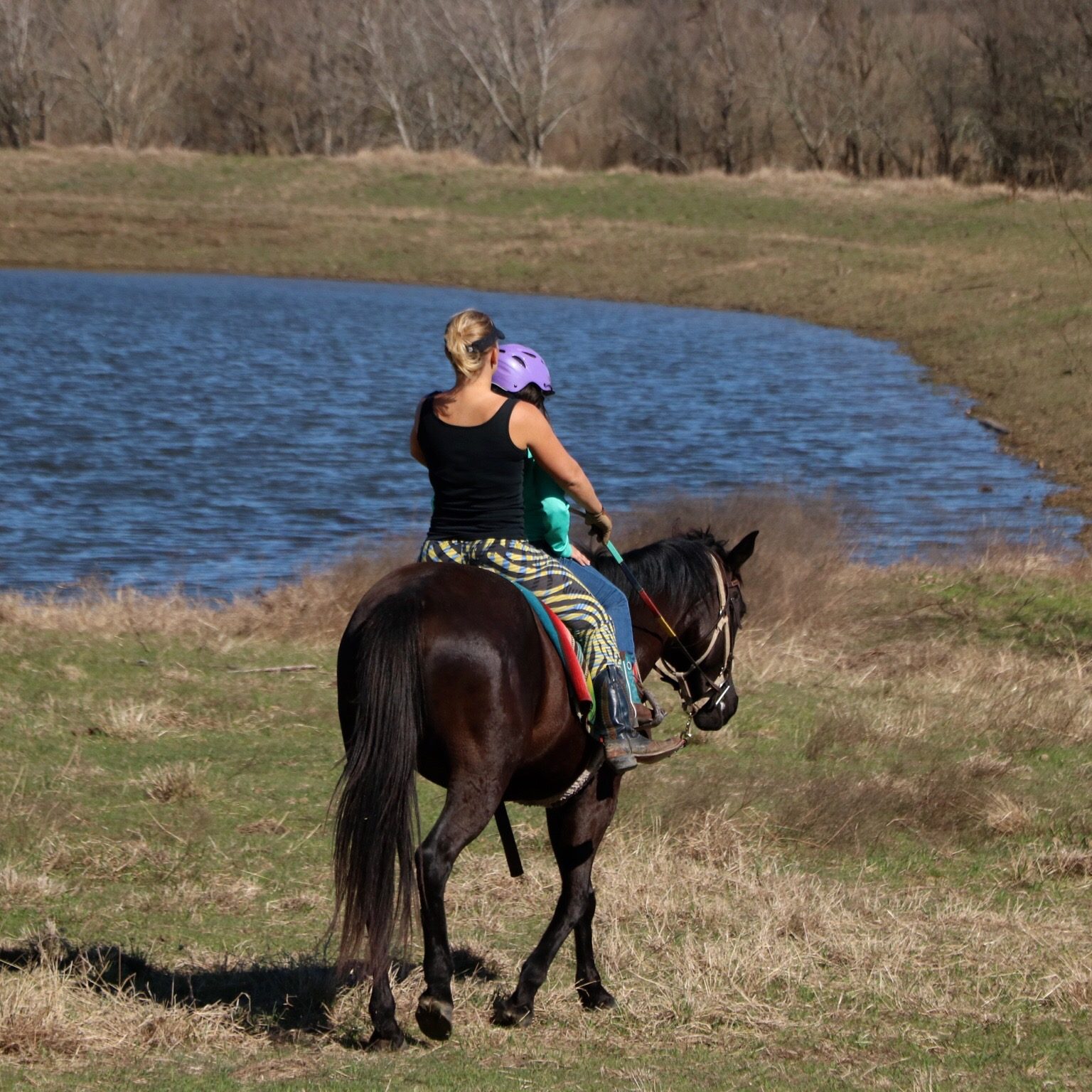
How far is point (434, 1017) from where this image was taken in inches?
202

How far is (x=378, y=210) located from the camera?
5678 centimetres

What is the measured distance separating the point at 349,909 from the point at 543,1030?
3.13 feet

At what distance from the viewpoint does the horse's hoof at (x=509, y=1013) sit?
18.5ft

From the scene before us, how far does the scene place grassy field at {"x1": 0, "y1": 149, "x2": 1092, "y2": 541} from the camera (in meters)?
41.7

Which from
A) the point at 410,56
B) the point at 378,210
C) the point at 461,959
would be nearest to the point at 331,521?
the point at 461,959

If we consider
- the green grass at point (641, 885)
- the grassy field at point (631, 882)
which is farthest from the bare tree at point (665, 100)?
the green grass at point (641, 885)

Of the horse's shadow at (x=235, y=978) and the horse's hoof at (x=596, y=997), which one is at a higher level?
the horse's shadow at (x=235, y=978)

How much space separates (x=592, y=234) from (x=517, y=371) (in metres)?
48.2

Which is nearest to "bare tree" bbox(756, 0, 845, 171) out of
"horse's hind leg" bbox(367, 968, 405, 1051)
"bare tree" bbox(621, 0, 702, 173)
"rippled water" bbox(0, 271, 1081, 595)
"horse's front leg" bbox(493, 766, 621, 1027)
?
"bare tree" bbox(621, 0, 702, 173)

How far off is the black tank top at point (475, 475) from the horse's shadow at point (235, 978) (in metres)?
1.58

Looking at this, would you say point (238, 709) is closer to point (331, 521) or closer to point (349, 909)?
point (349, 909)

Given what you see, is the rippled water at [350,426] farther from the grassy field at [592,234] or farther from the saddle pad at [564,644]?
the saddle pad at [564,644]

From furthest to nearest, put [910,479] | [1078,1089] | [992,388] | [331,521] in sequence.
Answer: [992,388] < [910,479] < [331,521] < [1078,1089]

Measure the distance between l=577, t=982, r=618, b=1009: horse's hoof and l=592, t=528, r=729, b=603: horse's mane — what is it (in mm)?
1565
